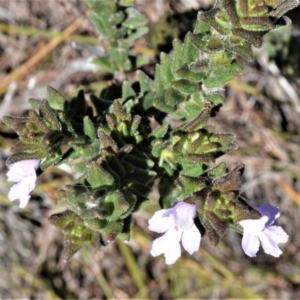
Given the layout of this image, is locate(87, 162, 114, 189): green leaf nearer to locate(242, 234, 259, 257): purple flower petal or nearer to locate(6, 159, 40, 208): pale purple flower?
locate(6, 159, 40, 208): pale purple flower

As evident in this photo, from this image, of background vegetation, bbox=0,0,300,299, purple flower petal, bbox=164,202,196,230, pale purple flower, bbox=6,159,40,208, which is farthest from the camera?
background vegetation, bbox=0,0,300,299

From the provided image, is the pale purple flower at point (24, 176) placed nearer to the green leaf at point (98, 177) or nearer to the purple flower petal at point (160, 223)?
the green leaf at point (98, 177)

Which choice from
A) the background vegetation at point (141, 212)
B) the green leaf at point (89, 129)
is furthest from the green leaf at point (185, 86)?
the background vegetation at point (141, 212)

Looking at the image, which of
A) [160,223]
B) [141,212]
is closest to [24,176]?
[160,223]

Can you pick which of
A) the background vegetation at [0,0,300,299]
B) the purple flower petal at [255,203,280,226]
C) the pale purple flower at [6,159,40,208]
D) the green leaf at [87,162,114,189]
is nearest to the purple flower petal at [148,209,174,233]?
the green leaf at [87,162,114,189]

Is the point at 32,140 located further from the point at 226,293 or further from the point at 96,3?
the point at 226,293

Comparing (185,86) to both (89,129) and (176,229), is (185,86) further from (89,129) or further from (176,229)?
(176,229)
